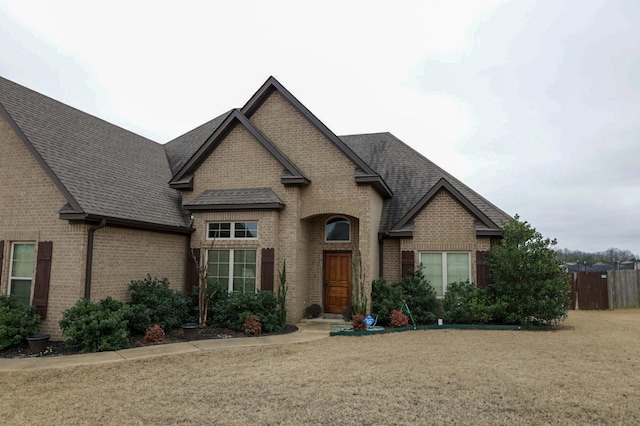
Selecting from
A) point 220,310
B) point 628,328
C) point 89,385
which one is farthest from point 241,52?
point 628,328

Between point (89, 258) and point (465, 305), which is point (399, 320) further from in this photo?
point (89, 258)

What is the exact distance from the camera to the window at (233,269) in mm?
13812

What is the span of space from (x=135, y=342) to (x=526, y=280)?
37.1 feet

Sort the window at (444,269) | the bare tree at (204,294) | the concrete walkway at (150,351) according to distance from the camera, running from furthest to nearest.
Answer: the window at (444,269) → the bare tree at (204,294) → the concrete walkway at (150,351)

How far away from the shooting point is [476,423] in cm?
538

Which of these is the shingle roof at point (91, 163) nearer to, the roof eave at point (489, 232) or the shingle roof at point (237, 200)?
the shingle roof at point (237, 200)

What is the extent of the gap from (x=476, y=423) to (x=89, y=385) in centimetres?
616

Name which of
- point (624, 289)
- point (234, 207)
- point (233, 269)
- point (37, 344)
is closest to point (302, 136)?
point (234, 207)

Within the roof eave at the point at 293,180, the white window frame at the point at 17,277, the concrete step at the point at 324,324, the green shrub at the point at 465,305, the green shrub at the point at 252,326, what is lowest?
the concrete step at the point at 324,324

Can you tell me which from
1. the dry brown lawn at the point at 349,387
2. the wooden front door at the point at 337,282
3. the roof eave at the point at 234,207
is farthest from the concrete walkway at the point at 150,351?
the roof eave at the point at 234,207

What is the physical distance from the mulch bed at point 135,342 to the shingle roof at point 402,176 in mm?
6051

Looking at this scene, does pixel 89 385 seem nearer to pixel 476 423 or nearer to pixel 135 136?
pixel 476 423

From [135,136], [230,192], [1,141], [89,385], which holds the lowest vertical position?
[89,385]

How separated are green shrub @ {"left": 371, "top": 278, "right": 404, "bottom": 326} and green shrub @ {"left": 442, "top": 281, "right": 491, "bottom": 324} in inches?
61.8
